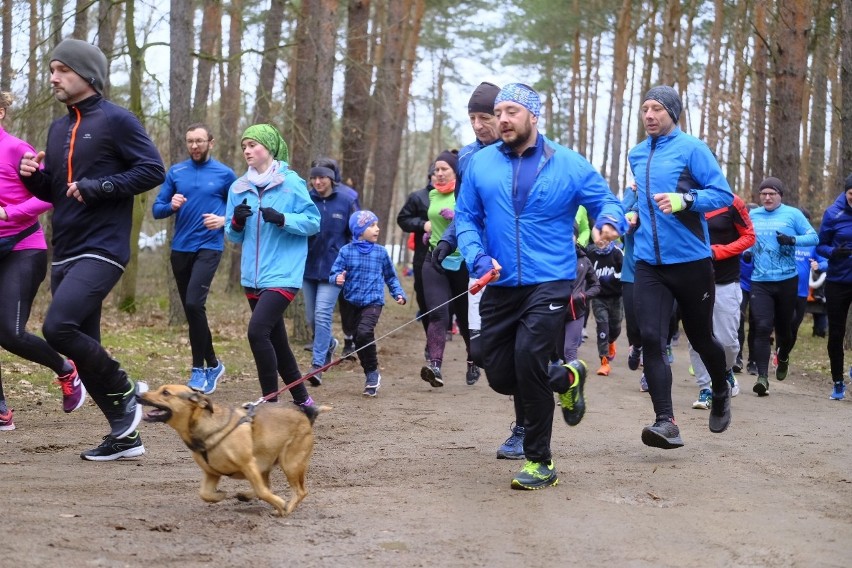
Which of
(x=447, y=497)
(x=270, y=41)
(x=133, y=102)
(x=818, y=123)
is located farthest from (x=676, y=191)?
(x=818, y=123)

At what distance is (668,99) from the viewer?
25.0 feet

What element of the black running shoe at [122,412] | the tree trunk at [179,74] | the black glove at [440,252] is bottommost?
the black running shoe at [122,412]

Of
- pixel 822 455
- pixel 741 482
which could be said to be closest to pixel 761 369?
pixel 822 455

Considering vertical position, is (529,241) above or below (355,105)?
below

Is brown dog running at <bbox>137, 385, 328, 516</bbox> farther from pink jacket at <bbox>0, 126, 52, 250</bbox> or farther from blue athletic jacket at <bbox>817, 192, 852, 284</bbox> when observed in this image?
blue athletic jacket at <bbox>817, 192, 852, 284</bbox>

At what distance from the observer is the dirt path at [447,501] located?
4.73m

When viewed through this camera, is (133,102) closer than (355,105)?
Yes

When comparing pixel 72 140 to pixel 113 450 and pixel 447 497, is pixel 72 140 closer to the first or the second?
pixel 113 450

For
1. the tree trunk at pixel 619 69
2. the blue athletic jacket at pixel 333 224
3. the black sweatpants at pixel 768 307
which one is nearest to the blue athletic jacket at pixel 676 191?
the black sweatpants at pixel 768 307

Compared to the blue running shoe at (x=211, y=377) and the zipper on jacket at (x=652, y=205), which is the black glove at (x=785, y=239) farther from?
the blue running shoe at (x=211, y=377)

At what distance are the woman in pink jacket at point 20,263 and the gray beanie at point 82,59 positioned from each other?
36.6 inches

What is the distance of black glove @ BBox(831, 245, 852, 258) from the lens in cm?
1123

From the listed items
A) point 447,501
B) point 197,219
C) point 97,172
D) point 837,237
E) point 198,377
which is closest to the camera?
point 447,501

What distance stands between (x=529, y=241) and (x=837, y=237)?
21.2 ft
